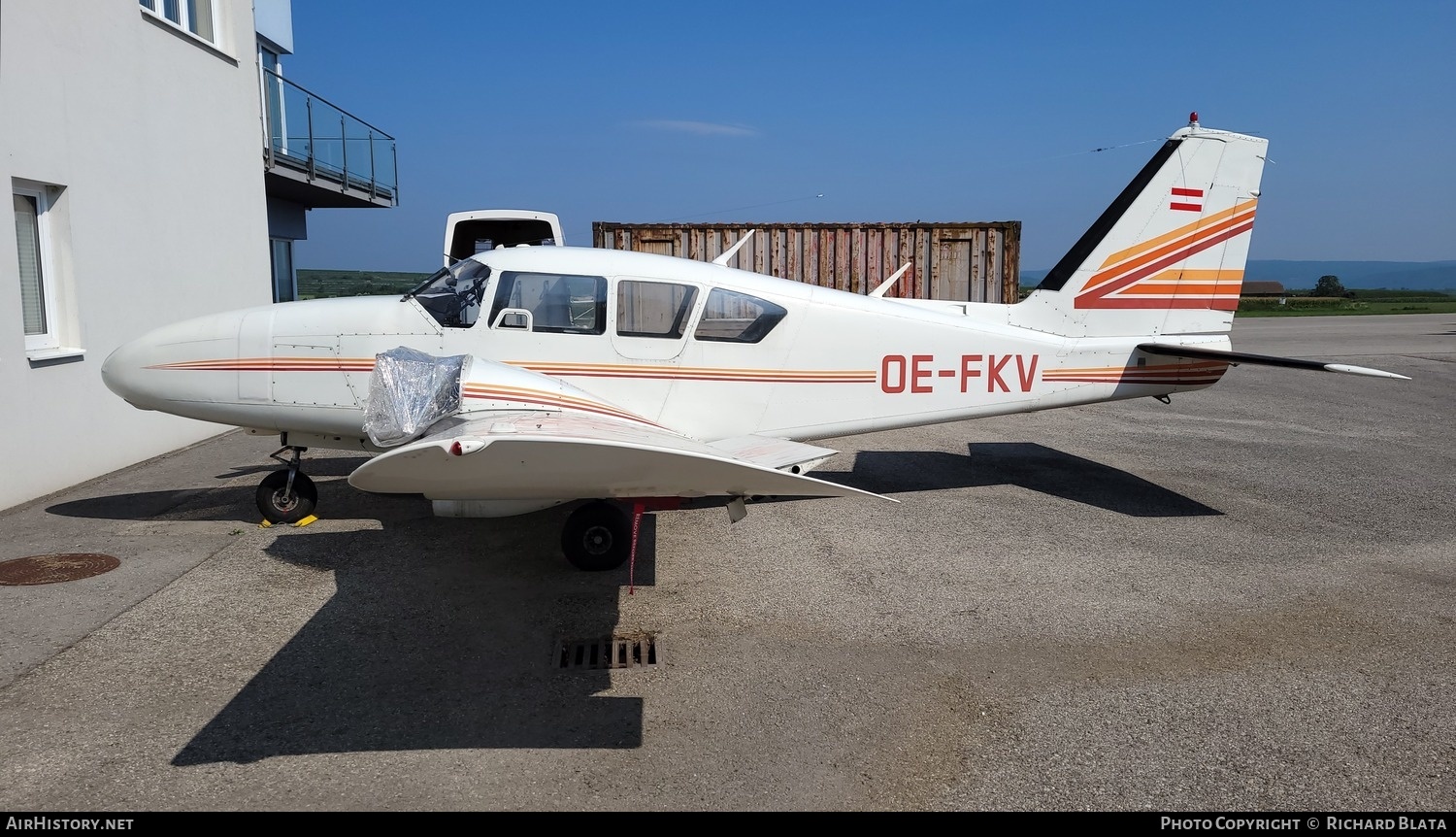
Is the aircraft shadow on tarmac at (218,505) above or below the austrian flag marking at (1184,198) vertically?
below

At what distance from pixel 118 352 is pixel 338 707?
13.8 ft

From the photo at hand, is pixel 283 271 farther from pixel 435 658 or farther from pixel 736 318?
pixel 435 658

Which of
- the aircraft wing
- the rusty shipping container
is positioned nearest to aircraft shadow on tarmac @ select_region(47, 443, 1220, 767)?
the aircraft wing

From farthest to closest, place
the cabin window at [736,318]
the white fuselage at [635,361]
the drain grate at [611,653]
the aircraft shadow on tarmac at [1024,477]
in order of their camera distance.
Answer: the aircraft shadow on tarmac at [1024,477]
the cabin window at [736,318]
the white fuselage at [635,361]
the drain grate at [611,653]

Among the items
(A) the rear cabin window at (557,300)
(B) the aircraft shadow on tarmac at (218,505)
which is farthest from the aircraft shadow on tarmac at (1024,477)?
(B) the aircraft shadow on tarmac at (218,505)

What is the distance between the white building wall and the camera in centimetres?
798

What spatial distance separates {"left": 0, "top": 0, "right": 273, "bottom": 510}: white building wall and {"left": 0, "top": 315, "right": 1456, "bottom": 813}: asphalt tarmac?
31.6 inches

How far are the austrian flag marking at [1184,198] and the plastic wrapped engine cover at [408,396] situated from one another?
638cm

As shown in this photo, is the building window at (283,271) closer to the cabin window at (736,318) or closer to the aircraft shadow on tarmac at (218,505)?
the aircraft shadow on tarmac at (218,505)

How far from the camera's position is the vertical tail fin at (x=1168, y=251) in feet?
26.1

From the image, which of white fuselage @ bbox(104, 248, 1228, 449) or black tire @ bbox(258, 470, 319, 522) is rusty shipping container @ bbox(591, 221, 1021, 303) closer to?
white fuselage @ bbox(104, 248, 1228, 449)

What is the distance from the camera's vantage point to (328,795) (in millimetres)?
3482
